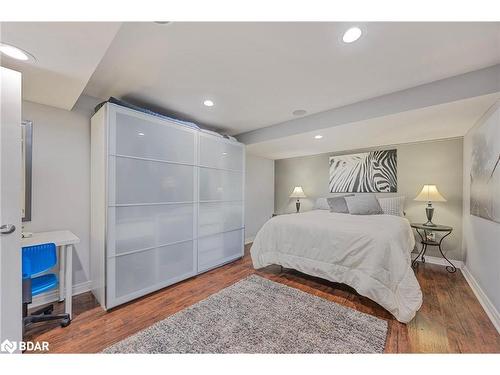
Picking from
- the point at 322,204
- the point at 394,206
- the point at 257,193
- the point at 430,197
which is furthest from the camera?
the point at 257,193

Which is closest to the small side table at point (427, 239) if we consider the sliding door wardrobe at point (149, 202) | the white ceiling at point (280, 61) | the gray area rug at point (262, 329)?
the gray area rug at point (262, 329)

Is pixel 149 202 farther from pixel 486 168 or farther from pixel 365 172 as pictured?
pixel 365 172

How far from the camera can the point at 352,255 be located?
214 centimetres

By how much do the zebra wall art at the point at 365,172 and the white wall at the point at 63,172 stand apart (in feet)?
13.7

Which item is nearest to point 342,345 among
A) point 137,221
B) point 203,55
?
point 137,221

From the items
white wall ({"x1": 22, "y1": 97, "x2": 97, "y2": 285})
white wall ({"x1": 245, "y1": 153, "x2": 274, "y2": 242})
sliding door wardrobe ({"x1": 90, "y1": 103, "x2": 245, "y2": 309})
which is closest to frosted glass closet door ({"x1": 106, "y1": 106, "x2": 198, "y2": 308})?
sliding door wardrobe ({"x1": 90, "y1": 103, "x2": 245, "y2": 309})

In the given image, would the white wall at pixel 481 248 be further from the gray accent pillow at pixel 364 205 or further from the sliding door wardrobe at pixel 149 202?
the sliding door wardrobe at pixel 149 202

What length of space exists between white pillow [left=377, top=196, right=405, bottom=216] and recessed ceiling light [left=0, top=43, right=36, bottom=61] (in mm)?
4477

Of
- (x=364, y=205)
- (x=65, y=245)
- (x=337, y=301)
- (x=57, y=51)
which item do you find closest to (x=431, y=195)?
(x=364, y=205)

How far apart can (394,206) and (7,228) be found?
4485mm

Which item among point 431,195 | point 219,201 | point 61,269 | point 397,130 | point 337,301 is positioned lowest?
point 337,301

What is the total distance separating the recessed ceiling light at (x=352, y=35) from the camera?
1.32 meters

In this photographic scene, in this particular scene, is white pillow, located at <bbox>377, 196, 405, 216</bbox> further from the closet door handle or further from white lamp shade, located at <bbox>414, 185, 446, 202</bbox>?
the closet door handle
